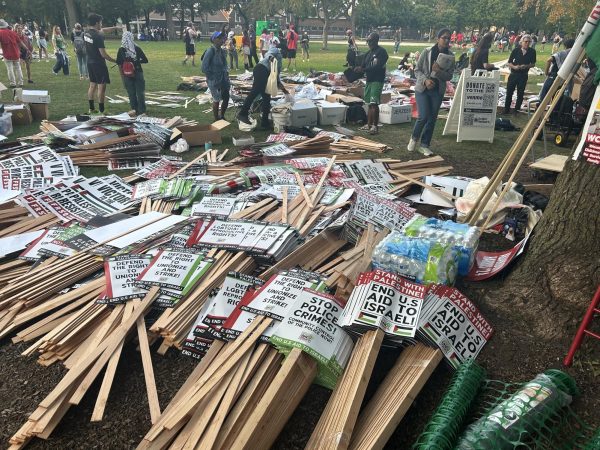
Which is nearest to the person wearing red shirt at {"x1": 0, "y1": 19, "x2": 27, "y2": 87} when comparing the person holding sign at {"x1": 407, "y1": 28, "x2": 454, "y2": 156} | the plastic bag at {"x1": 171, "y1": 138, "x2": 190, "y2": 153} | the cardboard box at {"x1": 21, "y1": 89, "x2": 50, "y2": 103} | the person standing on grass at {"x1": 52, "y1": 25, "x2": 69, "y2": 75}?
the cardboard box at {"x1": 21, "y1": 89, "x2": 50, "y2": 103}

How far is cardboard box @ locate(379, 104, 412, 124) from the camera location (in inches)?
442

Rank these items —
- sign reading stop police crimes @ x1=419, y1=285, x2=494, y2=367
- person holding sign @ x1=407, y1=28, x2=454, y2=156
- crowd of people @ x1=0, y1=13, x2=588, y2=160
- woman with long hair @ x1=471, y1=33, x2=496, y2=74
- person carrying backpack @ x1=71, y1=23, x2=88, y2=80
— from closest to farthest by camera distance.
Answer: sign reading stop police crimes @ x1=419, y1=285, x2=494, y2=367, person holding sign @ x1=407, y1=28, x2=454, y2=156, crowd of people @ x1=0, y1=13, x2=588, y2=160, woman with long hair @ x1=471, y1=33, x2=496, y2=74, person carrying backpack @ x1=71, y1=23, x2=88, y2=80

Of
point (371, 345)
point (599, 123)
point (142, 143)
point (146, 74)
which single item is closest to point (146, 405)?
point (371, 345)

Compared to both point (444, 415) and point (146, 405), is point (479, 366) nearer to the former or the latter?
point (444, 415)

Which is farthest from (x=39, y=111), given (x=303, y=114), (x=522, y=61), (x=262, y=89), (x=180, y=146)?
(x=522, y=61)

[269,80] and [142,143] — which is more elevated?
[269,80]

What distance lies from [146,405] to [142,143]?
6600mm

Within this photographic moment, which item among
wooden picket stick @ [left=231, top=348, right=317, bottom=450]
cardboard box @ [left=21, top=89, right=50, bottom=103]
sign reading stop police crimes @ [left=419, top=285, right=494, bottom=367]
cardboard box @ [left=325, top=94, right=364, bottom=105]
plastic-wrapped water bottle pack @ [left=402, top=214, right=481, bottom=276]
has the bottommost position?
wooden picket stick @ [left=231, top=348, right=317, bottom=450]

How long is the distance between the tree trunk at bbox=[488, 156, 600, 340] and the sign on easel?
21.7ft

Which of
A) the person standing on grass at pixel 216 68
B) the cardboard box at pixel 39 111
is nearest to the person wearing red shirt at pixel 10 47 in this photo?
the cardboard box at pixel 39 111

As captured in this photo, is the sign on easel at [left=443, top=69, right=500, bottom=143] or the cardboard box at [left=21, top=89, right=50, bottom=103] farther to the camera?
the cardboard box at [left=21, top=89, right=50, bottom=103]

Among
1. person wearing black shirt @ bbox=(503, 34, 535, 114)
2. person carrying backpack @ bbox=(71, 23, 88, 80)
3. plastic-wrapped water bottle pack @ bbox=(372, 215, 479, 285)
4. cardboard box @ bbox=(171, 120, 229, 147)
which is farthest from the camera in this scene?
person carrying backpack @ bbox=(71, 23, 88, 80)

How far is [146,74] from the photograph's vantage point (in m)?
20.4

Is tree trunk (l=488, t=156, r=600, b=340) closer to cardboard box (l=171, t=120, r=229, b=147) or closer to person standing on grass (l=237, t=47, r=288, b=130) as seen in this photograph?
cardboard box (l=171, t=120, r=229, b=147)
